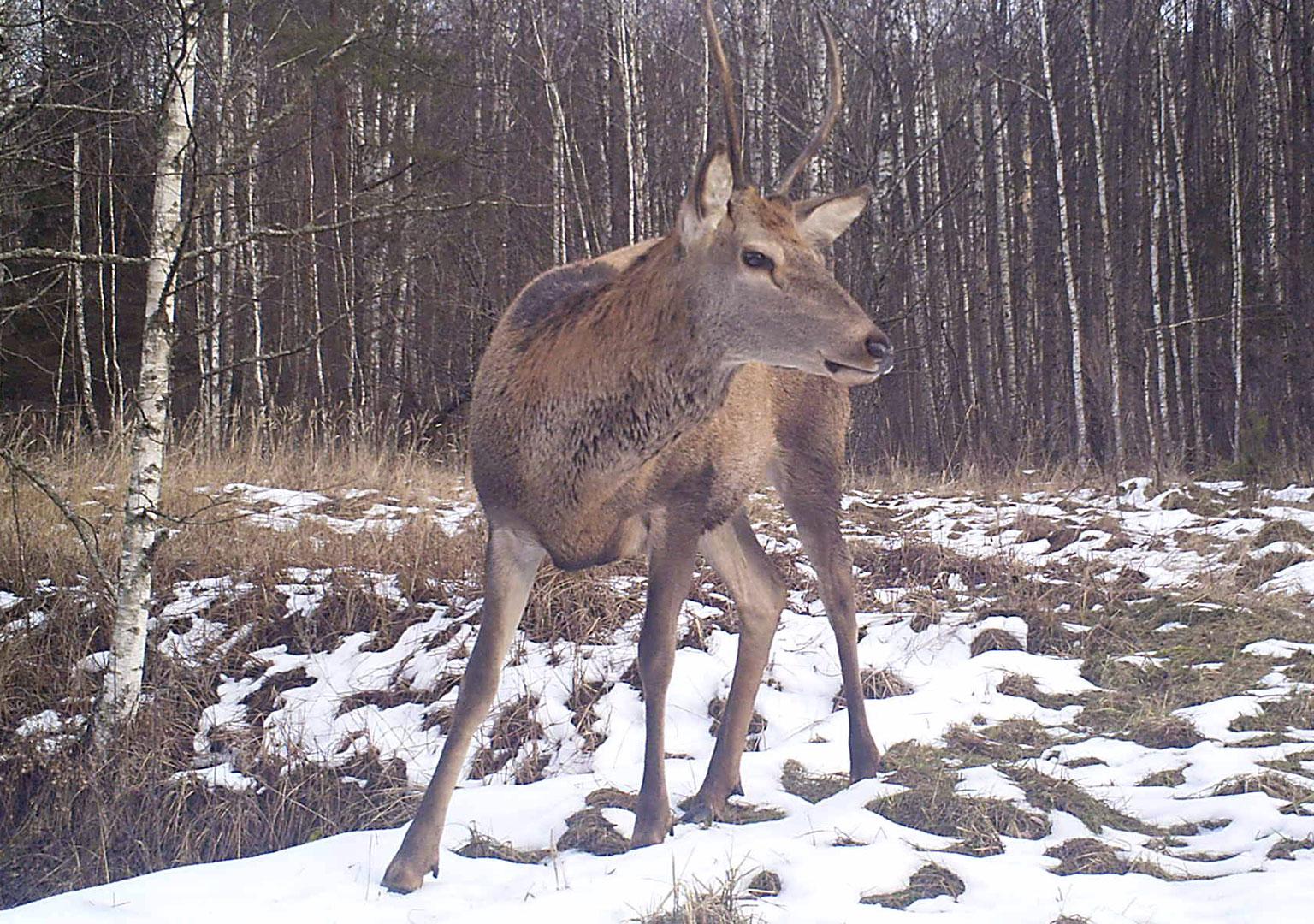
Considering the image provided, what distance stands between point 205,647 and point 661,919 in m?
3.41

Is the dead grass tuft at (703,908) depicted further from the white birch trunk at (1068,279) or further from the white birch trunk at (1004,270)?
the white birch trunk at (1004,270)

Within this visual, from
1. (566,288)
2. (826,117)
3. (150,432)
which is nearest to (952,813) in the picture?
(566,288)

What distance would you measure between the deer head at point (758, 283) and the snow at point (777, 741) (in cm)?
135

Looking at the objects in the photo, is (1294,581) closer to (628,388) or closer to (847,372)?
(847,372)

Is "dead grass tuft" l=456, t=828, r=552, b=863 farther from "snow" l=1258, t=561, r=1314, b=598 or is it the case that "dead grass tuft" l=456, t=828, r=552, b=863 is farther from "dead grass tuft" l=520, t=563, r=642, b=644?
"snow" l=1258, t=561, r=1314, b=598

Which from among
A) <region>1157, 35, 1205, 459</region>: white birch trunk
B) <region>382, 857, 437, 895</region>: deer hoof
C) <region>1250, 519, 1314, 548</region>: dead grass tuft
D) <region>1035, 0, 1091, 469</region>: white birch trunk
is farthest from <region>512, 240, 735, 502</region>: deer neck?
<region>1157, 35, 1205, 459</region>: white birch trunk

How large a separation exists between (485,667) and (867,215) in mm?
9670

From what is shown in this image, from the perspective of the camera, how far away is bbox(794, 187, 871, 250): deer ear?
347 centimetres

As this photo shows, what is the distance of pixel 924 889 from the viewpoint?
2.79 m

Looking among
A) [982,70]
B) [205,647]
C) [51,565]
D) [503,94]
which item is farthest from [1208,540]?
[503,94]

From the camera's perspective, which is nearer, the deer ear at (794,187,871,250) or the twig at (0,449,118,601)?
the deer ear at (794,187,871,250)

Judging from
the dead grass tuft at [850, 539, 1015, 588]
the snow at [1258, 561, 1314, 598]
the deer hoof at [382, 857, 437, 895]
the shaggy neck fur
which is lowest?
the deer hoof at [382, 857, 437, 895]

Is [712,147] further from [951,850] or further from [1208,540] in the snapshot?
[1208,540]

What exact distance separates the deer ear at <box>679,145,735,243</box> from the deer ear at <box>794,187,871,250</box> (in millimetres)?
333
